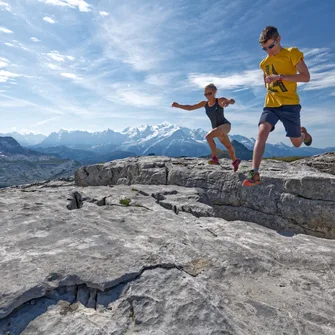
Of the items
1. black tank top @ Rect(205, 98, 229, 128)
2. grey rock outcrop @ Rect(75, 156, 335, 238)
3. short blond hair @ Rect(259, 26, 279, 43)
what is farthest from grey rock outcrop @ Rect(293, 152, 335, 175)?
short blond hair @ Rect(259, 26, 279, 43)

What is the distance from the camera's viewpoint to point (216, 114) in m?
14.2

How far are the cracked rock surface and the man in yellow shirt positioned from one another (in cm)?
367

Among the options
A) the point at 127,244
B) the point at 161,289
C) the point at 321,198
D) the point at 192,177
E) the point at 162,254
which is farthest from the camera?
the point at 192,177

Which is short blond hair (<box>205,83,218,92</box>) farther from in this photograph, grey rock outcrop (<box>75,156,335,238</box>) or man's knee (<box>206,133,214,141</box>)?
grey rock outcrop (<box>75,156,335,238</box>)

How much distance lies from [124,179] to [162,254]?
13545mm

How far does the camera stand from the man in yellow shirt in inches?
340

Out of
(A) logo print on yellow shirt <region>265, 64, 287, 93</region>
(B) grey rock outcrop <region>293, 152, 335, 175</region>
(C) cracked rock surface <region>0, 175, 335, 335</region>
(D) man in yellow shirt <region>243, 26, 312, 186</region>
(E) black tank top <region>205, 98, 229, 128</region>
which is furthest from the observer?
(B) grey rock outcrop <region>293, 152, 335, 175</region>

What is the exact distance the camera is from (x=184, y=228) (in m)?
8.49

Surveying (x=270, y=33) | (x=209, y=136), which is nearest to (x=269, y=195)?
(x=209, y=136)

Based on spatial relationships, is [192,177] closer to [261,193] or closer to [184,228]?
[261,193]

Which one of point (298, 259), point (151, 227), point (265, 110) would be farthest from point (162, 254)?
point (265, 110)

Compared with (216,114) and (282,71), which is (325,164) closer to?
(216,114)

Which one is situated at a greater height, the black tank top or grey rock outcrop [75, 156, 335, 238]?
the black tank top

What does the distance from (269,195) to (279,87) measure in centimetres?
633
